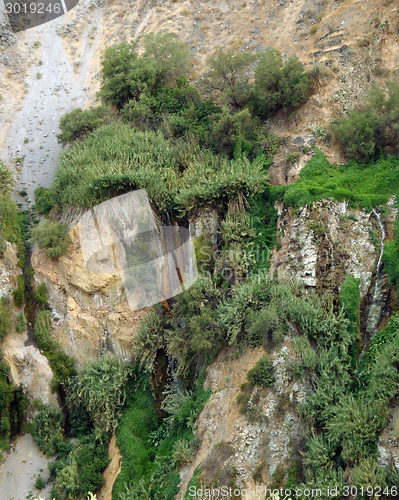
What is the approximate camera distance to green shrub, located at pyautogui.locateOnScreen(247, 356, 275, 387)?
47.9 feet

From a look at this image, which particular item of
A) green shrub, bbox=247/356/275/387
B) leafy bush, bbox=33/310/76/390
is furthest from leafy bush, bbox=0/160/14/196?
green shrub, bbox=247/356/275/387

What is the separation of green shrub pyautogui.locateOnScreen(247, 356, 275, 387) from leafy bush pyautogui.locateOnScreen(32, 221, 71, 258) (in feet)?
29.2

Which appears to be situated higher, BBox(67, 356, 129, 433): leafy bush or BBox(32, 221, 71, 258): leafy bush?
BBox(32, 221, 71, 258): leafy bush

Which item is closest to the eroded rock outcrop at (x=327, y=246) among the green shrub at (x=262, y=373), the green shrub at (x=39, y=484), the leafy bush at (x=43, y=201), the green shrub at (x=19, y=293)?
the green shrub at (x=262, y=373)

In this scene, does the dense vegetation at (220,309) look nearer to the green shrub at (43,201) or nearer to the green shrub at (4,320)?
the green shrub at (43,201)

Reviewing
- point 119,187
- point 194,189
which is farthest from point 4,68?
point 194,189

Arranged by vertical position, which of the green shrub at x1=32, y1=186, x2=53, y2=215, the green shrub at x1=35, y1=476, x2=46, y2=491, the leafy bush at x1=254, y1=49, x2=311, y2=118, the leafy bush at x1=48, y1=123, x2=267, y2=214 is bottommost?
the green shrub at x1=35, y1=476, x2=46, y2=491

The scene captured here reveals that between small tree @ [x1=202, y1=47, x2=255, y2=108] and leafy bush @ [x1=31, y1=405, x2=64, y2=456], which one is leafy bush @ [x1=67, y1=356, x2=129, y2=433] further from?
small tree @ [x1=202, y1=47, x2=255, y2=108]

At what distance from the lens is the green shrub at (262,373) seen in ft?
47.9

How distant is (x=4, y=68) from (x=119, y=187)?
17.9 meters

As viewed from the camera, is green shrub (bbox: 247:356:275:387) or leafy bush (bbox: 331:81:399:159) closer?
green shrub (bbox: 247:356:275:387)

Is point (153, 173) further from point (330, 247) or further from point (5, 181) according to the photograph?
point (330, 247)

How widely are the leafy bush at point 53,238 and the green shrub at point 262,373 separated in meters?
8.90

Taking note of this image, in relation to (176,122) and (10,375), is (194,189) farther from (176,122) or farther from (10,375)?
(10,375)
